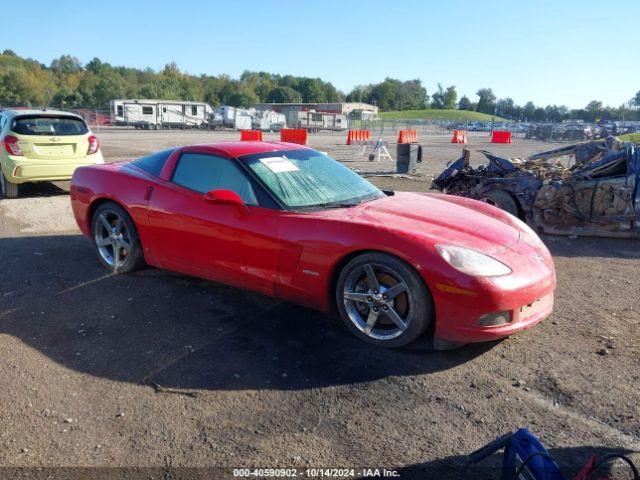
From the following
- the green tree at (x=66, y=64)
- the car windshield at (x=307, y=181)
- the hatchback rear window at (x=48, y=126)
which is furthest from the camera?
the green tree at (x=66, y=64)

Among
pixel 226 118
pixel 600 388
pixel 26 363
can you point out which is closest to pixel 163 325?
pixel 26 363

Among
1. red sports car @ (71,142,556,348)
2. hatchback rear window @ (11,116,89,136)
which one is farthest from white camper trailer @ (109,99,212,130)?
red sports car @ (71,142,556,348)

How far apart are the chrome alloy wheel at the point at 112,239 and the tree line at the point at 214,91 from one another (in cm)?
7109

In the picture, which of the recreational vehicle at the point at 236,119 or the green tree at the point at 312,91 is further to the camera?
the green tree at the point at 312,91

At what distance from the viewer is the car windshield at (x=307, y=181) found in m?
4.25

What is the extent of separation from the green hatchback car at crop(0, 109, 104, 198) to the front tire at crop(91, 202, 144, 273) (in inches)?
172

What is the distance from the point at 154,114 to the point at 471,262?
52521mm

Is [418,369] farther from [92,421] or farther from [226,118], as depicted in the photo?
[226,118]

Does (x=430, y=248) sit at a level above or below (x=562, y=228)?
above

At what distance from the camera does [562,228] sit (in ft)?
24.4

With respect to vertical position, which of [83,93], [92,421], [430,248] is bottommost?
[92,421]

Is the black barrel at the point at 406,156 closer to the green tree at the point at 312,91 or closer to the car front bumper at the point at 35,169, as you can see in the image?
the car front bumper at the point at 35,169

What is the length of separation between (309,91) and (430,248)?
481ft

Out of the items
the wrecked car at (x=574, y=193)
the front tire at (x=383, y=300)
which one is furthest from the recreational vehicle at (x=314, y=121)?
the front tire at (x=383, y=300)
